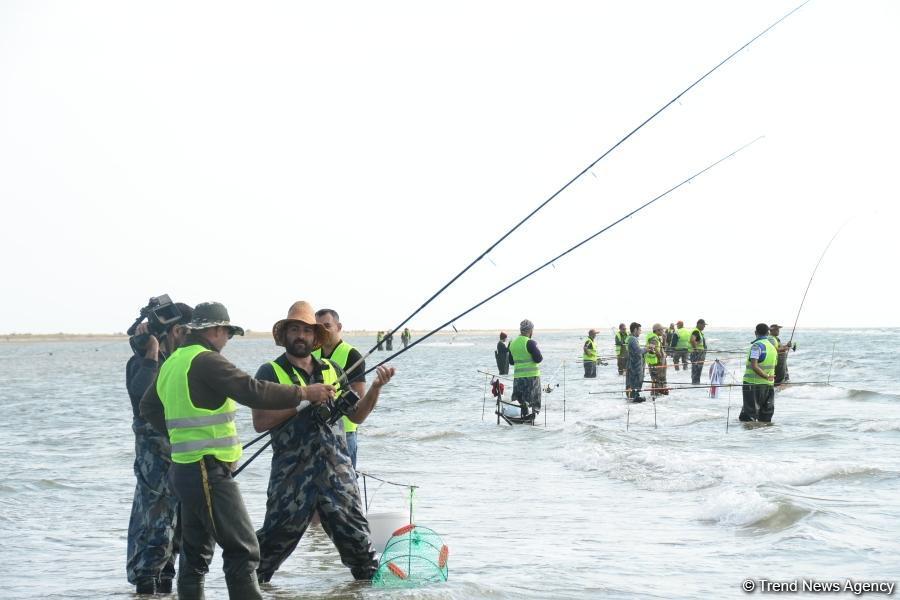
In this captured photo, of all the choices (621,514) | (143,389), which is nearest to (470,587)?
(143,389)

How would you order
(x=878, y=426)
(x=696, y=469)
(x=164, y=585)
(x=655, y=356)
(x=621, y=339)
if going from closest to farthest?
(x=164, y=585) → (x=696, y=469) → (x=878, y=426) → (x=655, y=356) → (x=621, y=339)

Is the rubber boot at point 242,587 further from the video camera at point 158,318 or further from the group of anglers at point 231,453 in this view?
the video camera at point 158,318

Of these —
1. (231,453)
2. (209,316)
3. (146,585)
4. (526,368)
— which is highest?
(209,316)

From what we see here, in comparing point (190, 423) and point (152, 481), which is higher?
point (190, 423)

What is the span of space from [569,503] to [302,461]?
4.60 meters

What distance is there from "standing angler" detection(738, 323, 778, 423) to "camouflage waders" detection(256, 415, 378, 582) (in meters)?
11.1

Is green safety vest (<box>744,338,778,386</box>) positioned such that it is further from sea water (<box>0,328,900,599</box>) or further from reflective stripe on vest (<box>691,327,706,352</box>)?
reflective stripe on vest (<box>691,327,706,352</box>)

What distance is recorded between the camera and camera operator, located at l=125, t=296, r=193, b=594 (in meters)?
5.80

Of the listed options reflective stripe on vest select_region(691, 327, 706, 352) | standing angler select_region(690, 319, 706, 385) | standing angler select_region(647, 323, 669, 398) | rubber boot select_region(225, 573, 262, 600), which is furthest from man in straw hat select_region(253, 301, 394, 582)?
reflective stripe on vest select_region(691, 327, 706, 352)

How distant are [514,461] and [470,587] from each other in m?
6.89

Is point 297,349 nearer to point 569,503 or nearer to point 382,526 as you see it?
point 382,526

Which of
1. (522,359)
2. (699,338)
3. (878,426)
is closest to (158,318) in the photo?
(522,359)

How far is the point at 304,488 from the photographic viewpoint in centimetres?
551

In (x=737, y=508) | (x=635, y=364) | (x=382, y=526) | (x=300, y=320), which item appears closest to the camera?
(x=300, y=320)
